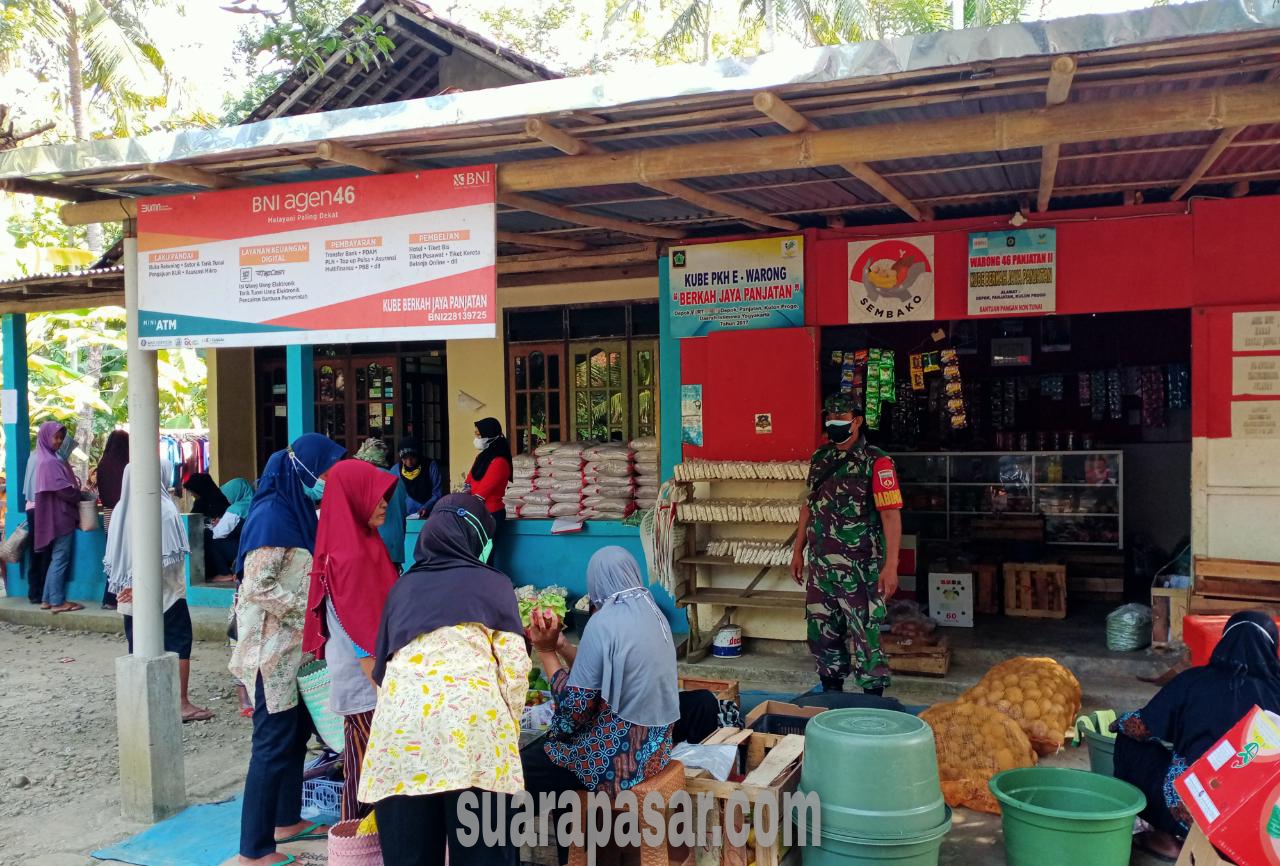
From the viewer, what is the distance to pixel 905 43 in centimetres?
354

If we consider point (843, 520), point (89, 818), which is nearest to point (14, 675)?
point (89, 818)

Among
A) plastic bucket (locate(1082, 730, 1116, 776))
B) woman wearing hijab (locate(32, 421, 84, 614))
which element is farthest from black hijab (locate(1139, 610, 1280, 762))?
woman wearing hijab (locate(32, 421, 84, 614))

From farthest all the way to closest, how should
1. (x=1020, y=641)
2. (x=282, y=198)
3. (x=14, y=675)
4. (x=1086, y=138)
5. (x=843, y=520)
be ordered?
1. (x=14, y=675)
2. (x=1020, y=641)
3. (x=843, y=520)
4. (x=282, y=198)
5. (x=1086, y=138)

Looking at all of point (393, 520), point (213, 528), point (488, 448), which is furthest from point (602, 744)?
point (213, 528)

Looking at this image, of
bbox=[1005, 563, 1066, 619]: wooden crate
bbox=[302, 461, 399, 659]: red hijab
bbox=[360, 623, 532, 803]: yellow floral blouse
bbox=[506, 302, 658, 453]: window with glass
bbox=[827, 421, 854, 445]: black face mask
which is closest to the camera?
bbox=[360, 623, 532, 803]: yellow floral blouse

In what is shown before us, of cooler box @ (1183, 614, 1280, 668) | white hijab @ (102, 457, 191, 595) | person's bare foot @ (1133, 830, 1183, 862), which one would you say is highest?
white hijab @ (102, 457, 191, 595)

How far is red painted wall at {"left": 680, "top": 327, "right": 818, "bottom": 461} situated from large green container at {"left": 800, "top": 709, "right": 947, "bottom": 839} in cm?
365

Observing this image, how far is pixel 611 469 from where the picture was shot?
8.89 m

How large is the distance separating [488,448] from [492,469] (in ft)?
0.73

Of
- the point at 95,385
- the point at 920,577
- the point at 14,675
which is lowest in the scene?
the point at 14,675

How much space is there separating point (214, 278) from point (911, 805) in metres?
4.20

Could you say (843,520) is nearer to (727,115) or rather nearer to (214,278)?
(727,115)

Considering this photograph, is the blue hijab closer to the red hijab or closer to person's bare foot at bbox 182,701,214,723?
the red hijab

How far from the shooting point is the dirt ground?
16.5 ft
